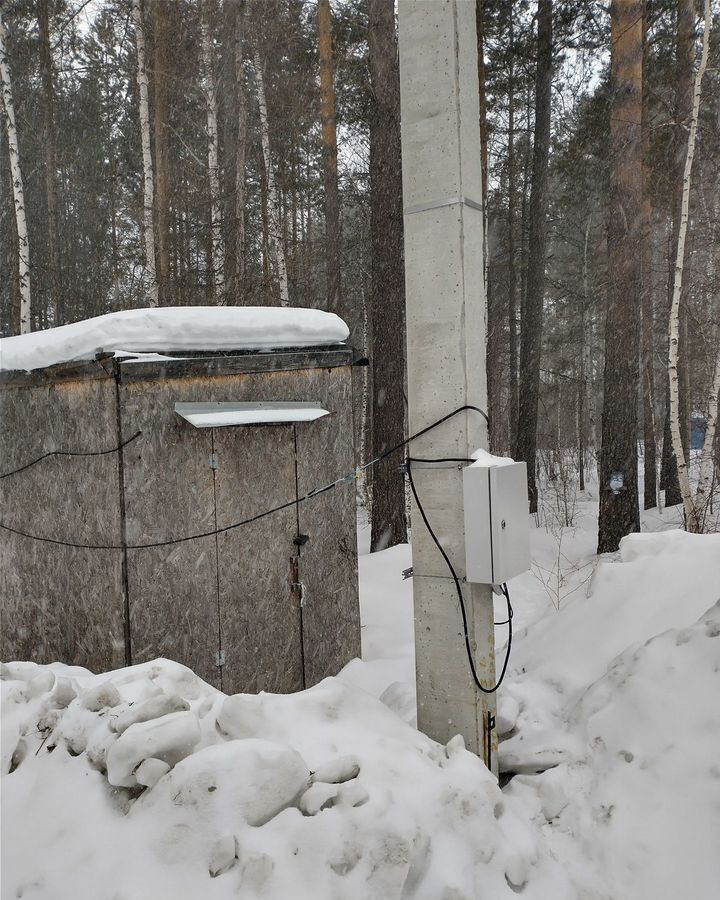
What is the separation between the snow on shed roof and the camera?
420cm

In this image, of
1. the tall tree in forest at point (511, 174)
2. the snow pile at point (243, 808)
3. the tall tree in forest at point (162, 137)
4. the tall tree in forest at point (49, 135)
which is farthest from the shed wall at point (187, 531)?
the tall tree in forest at point (49, 135)

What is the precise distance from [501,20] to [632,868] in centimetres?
1310

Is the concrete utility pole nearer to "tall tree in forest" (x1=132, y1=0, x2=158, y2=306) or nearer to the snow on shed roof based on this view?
the snow on shed roof

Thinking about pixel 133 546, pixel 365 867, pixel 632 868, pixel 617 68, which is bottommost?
pixel 632 868

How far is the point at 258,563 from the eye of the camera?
4723mm

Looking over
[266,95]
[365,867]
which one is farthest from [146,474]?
[266,95]

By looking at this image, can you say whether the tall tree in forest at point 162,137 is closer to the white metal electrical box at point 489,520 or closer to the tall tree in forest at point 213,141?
the tall tree in forest at point 213,141

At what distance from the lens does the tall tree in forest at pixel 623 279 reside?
8016 mm

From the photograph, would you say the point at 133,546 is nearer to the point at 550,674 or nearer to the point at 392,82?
the point at 550,674

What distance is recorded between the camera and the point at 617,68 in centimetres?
809

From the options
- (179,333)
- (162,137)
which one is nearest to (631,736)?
(179,333)

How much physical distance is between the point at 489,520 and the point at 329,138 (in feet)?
35.2

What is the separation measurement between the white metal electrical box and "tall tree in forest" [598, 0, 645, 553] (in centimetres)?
591

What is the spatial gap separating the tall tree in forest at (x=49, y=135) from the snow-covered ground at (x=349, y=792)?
13064mm
